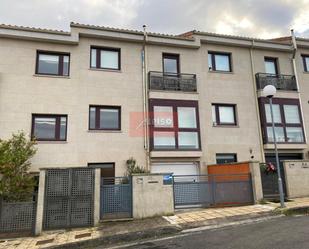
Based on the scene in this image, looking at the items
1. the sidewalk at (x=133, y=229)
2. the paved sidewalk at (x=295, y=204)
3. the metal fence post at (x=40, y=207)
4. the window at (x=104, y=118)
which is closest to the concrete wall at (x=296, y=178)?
the paved sidewalk at (x=295, y=204)

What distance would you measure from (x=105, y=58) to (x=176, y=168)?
7253mm

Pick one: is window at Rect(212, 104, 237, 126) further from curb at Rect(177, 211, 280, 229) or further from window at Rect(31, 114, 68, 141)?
window at Rect(31, 114, 68, 141)

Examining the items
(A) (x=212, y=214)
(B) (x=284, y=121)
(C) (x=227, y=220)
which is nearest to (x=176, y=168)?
(A) (x=212, y=214)

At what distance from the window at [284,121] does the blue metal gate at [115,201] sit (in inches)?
369

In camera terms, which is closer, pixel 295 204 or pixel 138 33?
pixel 295 204

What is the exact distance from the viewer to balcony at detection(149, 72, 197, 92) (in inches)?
607

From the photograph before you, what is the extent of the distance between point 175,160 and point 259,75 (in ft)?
25.0

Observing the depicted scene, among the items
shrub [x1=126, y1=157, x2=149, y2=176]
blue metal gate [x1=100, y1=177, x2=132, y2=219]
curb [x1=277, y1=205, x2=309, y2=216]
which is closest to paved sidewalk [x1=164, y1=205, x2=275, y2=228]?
curb [x1=277, y1=205, x2=309, y2=216]

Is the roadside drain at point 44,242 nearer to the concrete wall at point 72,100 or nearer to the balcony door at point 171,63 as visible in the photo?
the concrete wall at point 72,100

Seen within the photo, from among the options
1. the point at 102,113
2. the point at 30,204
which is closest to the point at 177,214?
the point at 30,204

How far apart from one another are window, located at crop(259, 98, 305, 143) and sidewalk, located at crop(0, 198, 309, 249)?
576cm

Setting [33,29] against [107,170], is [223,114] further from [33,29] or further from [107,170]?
[33,29]

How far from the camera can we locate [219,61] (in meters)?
17.3

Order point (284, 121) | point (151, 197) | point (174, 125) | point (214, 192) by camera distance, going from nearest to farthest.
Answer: point (151, 197) → point (214, 192) → point (174, 125) → point (284, 121)
